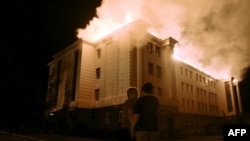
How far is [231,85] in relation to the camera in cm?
5344

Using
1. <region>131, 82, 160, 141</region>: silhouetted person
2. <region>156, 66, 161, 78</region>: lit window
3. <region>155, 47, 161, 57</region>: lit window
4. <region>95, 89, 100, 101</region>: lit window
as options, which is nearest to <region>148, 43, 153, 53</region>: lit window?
<region>155, 47, 161, 57</region>: lit window

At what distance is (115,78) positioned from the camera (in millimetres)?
27922

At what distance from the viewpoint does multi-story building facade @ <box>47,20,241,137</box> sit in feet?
87.9

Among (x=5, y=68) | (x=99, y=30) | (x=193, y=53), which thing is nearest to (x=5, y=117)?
(x=5, y=68)

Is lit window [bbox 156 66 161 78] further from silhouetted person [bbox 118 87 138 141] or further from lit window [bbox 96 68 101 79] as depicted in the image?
silhouetted person [bbox 118 87 138 141]

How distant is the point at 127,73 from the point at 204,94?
27.7 metres

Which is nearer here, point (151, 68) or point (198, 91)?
point (151, 68)

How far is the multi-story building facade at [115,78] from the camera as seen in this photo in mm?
26781

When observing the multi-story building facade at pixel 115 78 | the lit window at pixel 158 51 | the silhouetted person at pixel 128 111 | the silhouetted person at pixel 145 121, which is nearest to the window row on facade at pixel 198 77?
the multi-story building facade at pixel 115 78

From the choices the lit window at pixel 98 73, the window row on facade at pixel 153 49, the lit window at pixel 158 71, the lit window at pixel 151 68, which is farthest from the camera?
the lit window at pixel 98 73

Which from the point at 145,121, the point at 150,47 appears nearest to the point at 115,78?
the point at 150,47

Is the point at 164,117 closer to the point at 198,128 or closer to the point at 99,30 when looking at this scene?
the point at 198,128

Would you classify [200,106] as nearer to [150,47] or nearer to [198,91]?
[198,91]

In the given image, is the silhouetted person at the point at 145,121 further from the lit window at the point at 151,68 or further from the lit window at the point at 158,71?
the lit window at the point at 158,71
